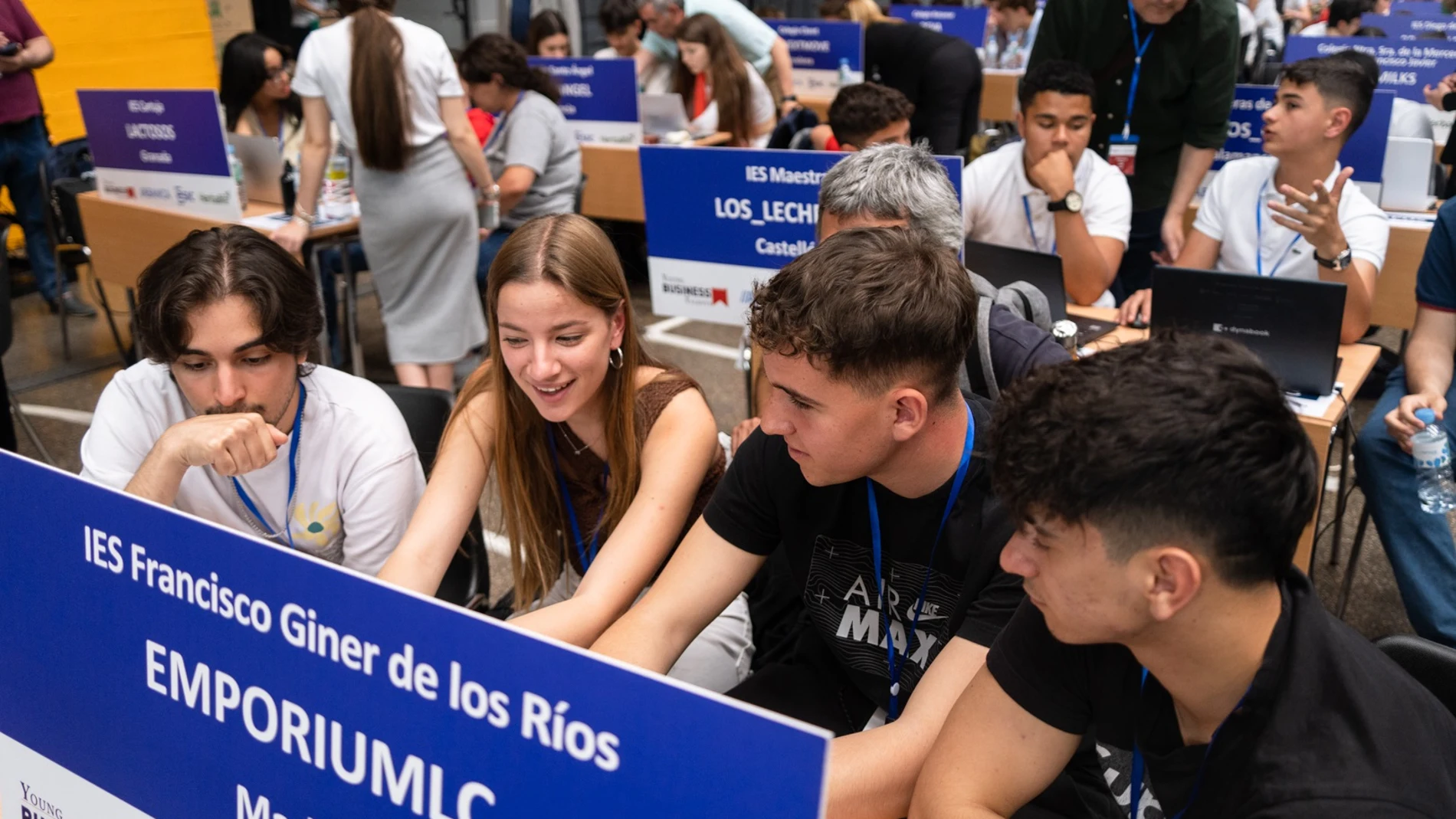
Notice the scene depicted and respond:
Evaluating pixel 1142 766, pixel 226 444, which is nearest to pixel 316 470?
pixel 226 444

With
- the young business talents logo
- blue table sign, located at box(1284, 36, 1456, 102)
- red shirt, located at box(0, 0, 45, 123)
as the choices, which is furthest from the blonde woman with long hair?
blue table sign, located at box(1284, 36, 1456, 102)

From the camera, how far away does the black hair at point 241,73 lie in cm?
468

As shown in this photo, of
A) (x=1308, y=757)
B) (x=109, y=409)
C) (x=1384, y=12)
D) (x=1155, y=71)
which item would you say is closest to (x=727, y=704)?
(x=1308, y=757)

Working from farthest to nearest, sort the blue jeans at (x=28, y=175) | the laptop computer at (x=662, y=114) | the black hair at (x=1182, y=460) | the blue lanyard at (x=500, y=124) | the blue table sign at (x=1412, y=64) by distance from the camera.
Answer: the laptop computer at (x=662, y=114) < the blue table sign at (x=1412, y=64) < the blue jeans at (x=28, y=175) < the blue lanyard at (x=500, y=124) < the black hair at (x=1182, y=460)

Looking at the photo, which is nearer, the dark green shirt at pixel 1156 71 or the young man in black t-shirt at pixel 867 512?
the young man in black t-shirt at pixel 867 512

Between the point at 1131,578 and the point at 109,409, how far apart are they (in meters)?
1.66

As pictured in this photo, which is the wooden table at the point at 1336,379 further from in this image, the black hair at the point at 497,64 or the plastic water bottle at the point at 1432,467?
the black hair at the point at 497,64

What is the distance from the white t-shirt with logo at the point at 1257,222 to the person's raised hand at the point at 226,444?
8.77ft

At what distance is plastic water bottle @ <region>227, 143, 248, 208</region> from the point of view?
4148 millimetres

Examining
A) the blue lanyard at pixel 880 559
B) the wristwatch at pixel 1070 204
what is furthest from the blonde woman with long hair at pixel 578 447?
the wristwatch at pixel 1070 204

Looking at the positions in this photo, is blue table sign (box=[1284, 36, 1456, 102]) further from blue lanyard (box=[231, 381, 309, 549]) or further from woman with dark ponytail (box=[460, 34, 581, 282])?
blue lanyard (box=[231, 381, 309, 549])

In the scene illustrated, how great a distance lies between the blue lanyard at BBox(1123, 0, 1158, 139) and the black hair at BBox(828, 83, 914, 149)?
84cm

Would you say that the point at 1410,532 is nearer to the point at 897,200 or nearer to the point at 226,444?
the point at 897,200

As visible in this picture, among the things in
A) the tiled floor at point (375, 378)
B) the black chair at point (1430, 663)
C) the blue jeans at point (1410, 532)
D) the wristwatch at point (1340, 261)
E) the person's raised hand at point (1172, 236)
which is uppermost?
the wristwatch at point (1340, 261)
